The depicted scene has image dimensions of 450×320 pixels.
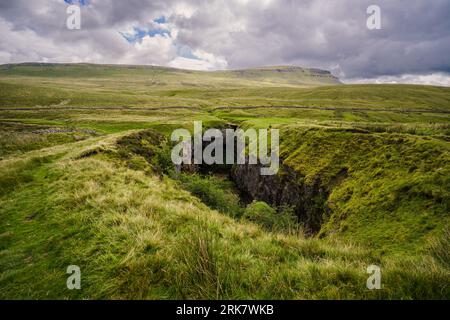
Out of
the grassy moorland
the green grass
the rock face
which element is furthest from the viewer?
the rock face

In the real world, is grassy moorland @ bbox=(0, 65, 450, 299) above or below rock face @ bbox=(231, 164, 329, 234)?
above

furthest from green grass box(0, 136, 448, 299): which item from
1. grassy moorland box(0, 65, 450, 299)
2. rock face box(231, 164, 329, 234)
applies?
rock face box(231, 164, 329, 234)

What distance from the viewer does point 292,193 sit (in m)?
25.4

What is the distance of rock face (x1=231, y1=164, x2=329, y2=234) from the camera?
2050 cm

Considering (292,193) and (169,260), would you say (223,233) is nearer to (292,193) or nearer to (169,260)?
(169,260)

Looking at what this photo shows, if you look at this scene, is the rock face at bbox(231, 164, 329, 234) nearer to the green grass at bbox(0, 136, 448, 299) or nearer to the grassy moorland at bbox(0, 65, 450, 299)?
the grassy moorland at bbox(0, 65, 450, 299)

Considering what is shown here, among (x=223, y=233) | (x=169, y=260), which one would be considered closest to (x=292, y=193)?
(x=223, y=233)

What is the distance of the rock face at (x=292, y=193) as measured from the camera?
2050 cm

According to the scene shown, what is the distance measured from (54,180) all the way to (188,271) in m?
12.5

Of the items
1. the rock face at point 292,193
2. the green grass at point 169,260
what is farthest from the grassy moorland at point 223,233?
the rock face at point 292,193

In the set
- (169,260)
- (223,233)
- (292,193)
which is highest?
(169,260)

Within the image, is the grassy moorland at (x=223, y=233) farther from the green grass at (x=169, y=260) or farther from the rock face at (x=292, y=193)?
the rock face at (x=292, y=193)
